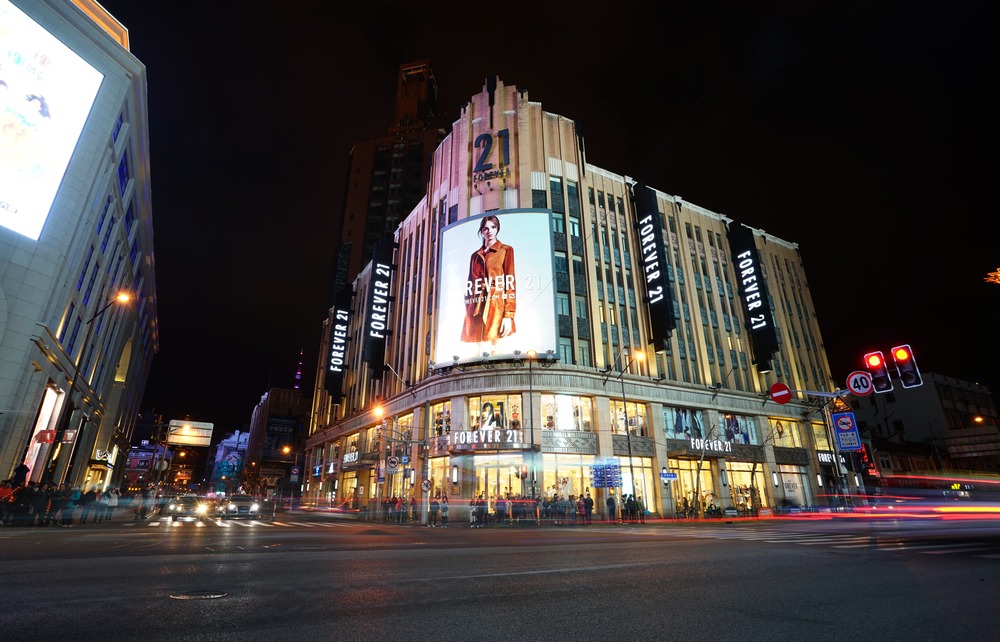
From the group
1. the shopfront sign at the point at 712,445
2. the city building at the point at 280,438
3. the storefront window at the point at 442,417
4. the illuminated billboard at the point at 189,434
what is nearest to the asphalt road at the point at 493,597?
the storefront window at the point at 442,417

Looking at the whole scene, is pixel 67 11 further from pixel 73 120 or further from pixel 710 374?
pixel 710 374

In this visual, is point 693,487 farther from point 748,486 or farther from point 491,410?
point 491,410

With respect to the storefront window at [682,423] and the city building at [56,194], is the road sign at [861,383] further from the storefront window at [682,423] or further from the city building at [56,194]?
the city building at [56,194]

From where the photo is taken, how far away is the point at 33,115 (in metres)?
21.4

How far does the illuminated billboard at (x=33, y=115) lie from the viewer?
20.2m

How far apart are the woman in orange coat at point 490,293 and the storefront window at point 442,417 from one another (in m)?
5.69

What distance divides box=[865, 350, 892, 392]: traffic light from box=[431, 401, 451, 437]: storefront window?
28.3 metres

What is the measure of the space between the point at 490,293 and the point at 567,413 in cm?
1131

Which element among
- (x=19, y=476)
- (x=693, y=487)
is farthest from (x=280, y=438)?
(x=693, y=487)

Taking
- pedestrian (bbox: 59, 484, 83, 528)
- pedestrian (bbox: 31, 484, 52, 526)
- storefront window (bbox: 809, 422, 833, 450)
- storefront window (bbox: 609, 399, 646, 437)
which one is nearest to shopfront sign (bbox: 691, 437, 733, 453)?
storefront window (bbox: 609, 399, 646, 437)

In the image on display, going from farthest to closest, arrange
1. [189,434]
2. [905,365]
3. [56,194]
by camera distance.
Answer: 1. [189,434]
2. [56,194]
3. [905,365]

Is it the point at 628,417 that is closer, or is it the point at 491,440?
the point at 491,440

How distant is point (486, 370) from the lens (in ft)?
116

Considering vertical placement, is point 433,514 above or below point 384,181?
below
